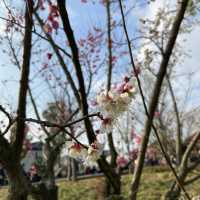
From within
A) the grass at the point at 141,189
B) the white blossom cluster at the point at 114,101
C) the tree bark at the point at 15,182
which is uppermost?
the grass at the point at 141,189

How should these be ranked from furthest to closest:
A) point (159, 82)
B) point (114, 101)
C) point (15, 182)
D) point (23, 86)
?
1. point (159, 82)
2. point (23, 86)
3. point (15, 182)
4. point (114, 101)

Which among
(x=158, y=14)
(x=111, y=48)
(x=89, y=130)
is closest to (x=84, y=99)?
(x=89, y=130)

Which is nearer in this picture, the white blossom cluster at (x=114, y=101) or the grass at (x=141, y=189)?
the white blossom cluster at (x=114, y=101)

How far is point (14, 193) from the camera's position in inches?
A: 132

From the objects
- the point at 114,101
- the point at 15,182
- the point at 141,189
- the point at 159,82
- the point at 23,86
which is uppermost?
the point at 159,82

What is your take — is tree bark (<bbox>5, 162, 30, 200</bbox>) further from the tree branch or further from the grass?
the grass

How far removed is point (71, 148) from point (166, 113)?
15328mm

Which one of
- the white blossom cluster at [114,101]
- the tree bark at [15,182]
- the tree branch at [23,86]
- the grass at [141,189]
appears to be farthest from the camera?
the grass at [141,189]

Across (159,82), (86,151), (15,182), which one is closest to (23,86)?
(15,182)

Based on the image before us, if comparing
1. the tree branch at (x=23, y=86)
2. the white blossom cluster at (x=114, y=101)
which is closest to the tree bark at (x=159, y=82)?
the tree branch at (x=23, y=86)

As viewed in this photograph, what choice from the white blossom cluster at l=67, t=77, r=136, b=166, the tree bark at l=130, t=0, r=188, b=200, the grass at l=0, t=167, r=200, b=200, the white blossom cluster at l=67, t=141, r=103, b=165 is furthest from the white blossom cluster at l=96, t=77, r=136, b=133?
the grass at l=0, t=167, r=200, b=200

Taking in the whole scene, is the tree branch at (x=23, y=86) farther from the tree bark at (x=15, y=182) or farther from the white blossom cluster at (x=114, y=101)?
the white blossom cluster at (x=114, y=101)

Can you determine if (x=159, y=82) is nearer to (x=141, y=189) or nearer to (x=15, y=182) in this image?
(x=15, y=182)

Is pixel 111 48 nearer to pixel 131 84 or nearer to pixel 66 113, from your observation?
pixel 131 84
